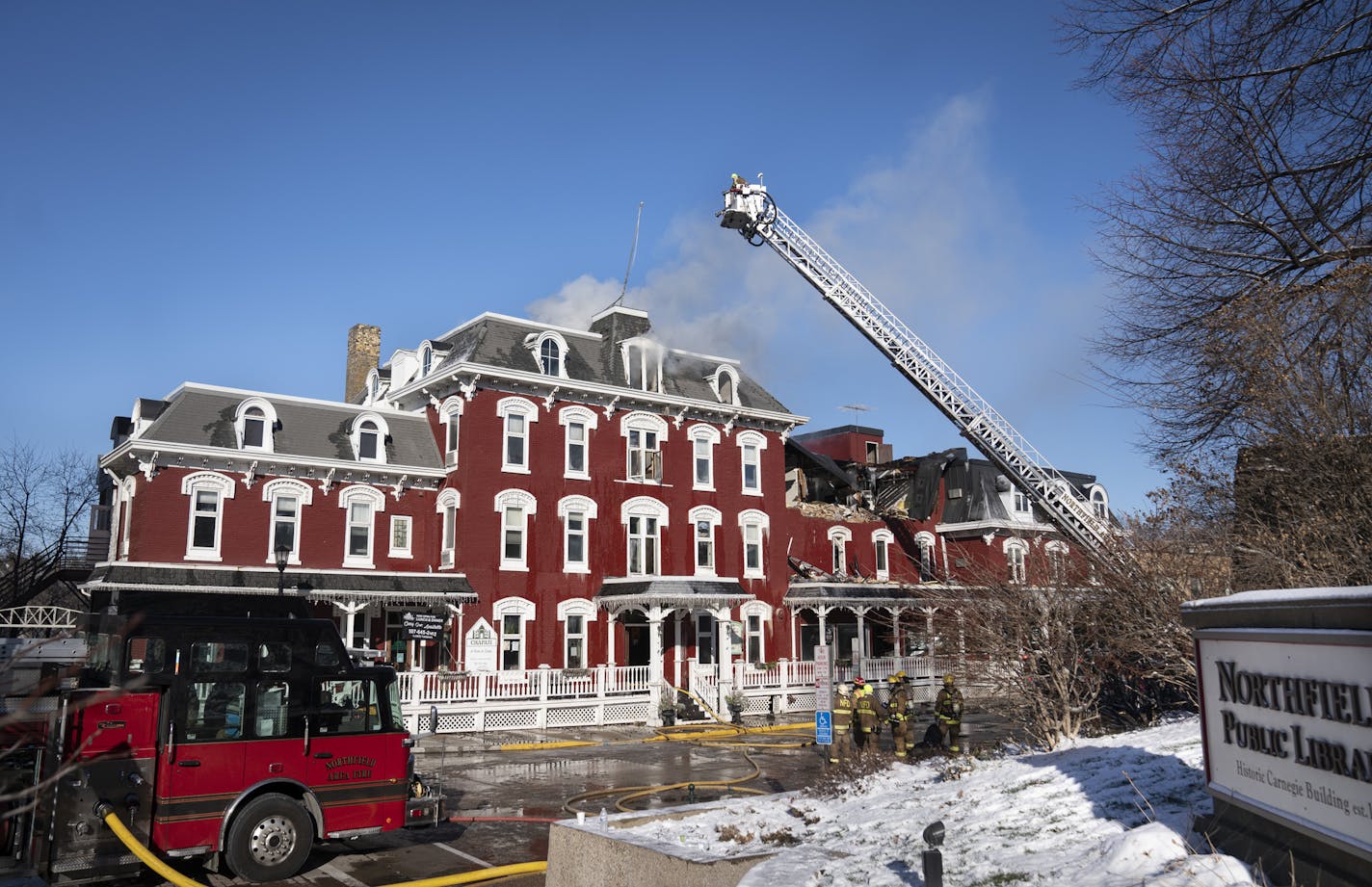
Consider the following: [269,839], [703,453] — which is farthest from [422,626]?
[703,453]

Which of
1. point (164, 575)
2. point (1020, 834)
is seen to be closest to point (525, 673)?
point (164, 575)

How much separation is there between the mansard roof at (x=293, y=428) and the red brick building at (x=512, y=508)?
63 mm

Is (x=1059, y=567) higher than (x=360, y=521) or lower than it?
lower

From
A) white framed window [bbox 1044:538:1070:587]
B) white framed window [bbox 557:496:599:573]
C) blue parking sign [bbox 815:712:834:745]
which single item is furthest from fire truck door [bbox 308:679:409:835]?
white framed window [bbox 557:496:599:573]

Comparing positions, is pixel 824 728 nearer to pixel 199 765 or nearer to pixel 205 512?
pixel 199 765

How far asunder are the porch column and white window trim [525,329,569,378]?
26.6 feet

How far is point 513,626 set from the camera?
1200 inches

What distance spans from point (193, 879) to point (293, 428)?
20.3 metres

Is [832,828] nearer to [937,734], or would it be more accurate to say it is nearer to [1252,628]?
[1252,628]

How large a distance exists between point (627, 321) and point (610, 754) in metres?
17.4

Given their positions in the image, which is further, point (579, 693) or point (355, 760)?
point (579, 693)

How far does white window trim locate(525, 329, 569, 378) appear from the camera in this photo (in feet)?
106

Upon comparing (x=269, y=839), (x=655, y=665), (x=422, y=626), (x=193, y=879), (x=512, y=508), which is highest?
(x=512, y=508)

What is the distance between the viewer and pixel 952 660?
16.9 m
